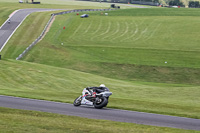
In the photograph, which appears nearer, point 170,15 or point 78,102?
point 78,102

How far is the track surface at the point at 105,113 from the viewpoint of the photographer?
18578mm

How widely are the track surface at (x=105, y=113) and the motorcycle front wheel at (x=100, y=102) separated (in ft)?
1.12

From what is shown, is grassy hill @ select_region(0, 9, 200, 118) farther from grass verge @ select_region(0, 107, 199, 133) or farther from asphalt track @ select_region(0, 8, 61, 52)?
grass verge @ select_region(0, 107, 199, 133)

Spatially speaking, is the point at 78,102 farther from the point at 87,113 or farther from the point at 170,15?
the point at 170,15

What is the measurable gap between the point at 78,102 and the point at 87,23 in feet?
258

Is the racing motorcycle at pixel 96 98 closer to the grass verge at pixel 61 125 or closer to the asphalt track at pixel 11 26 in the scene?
the grass verge at pixel 61 125

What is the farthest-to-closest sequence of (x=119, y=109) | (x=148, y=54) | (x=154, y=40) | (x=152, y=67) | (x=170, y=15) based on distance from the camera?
1. (x=170, y=15)
2. (x=154, y=40)
3. (x=148, y=54)
4. (x=152, y=67)
5. (x=119, y=109)

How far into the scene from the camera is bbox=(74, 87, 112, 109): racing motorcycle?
21.8 meters

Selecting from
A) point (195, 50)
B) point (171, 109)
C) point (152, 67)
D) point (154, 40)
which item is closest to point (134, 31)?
point (154, 40)

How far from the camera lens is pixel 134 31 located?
91.1 m

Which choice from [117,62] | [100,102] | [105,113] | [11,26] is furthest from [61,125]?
[11,26]

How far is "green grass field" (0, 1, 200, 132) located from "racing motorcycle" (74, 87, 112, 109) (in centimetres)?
169

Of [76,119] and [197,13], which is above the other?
[76,119]

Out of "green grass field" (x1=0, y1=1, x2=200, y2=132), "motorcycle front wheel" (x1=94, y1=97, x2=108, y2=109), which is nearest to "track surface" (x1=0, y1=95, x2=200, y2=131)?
"motorcycle front wheel" (x1=94, y1=97, x2=108, y2=109)
